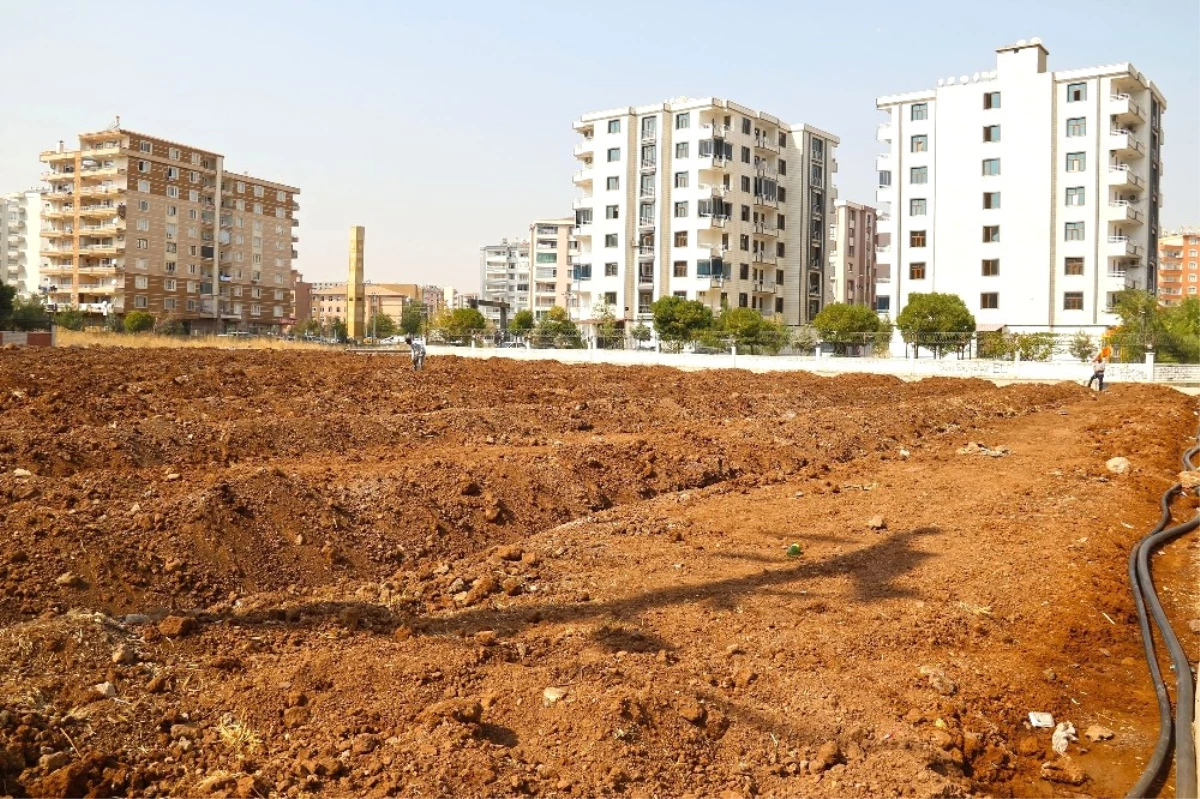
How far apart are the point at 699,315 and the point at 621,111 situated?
2100 centimetres

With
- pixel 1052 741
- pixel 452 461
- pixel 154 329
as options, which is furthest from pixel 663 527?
pixel 154 329

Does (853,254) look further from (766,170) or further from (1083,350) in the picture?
(1083,350)

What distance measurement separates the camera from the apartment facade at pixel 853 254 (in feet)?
325

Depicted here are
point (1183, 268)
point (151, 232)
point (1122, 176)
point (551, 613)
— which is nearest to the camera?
point (551, 613)

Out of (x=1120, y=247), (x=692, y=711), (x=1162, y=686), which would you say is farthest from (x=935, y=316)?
(x=692, y=711)

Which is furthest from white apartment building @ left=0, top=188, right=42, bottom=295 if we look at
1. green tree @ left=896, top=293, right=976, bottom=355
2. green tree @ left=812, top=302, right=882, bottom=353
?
green tree @ left=896, top=293, right=976, bottom=355

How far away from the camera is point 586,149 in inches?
2995

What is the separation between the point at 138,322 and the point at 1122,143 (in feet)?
228

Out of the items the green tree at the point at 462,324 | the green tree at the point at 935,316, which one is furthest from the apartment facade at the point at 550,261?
the green tree at the point at 935,316

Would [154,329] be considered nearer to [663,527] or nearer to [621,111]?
[621,111]

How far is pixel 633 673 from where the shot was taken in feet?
17.7

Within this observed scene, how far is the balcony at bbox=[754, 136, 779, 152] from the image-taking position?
7331 centimetres

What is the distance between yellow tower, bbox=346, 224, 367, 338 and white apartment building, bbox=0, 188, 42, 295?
68176mm

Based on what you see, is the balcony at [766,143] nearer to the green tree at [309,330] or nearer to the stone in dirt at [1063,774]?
the green tree at [309,330]
